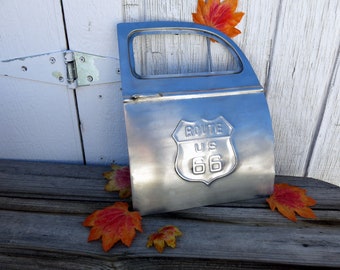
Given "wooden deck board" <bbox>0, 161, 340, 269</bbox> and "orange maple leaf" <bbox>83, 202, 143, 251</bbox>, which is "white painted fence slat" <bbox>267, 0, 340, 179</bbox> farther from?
"orange maple leaf" <bbox>83, 202, 143, 251</bbox>

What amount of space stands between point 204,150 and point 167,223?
0.17 meters

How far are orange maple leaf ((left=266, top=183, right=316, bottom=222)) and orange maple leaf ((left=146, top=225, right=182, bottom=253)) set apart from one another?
0.24 metres

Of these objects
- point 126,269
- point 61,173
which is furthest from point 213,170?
point 61,173

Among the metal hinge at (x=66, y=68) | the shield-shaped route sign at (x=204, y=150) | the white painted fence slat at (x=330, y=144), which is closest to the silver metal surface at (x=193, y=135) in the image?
the shield-shaped route sign at (x=204, y=150)

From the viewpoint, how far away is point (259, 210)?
0.65m

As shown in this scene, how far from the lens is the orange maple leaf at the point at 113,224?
1.80ft

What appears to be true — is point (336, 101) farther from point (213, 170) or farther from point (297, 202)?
point (213, 170)

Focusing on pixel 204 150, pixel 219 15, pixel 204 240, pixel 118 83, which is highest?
pixel 219 15

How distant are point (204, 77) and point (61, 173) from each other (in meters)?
0.46

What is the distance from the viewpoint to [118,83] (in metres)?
0.75

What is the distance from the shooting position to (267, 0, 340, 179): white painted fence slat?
70 centimetres

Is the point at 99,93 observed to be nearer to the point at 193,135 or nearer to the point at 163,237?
the point at 193,135

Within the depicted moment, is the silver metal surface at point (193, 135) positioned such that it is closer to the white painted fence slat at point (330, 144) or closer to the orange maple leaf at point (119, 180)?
the orange maple leaf at point (119, 180)

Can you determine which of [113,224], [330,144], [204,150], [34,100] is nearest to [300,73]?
[330,144]
